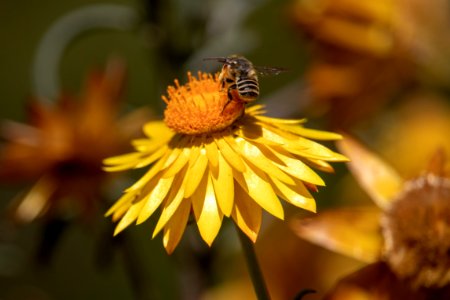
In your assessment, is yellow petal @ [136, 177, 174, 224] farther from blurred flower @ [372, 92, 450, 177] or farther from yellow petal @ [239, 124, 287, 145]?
blurred flower @ [372, 92, 450, 177]

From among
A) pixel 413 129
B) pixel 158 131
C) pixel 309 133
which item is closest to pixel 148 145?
pixel 158 131

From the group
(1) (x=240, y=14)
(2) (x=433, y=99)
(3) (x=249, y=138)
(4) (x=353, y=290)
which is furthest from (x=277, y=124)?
(2) (x=433, y=99)

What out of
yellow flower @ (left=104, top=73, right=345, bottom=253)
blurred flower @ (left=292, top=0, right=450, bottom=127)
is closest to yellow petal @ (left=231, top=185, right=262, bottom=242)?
yellow flower @ (left=104, top=73, right=345, bottom=253)

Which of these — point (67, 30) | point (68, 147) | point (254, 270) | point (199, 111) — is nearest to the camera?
point (254, 270)

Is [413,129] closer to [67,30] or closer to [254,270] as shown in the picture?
[67,30]

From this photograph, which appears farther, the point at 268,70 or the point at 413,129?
the point at 413,129

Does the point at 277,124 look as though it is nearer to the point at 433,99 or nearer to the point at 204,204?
the point at 204,204
